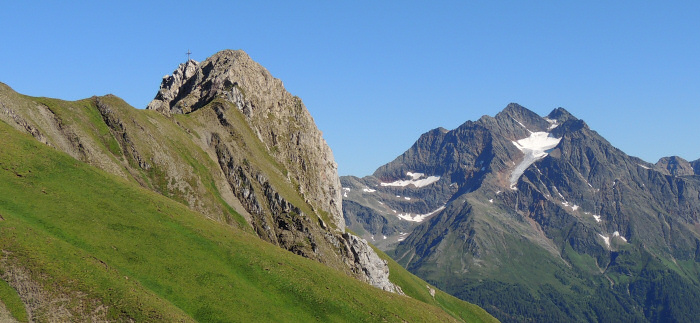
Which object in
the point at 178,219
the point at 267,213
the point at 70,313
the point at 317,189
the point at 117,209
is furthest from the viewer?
the point at 317,189

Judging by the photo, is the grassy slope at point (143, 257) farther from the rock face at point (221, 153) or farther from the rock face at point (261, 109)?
the rock face at point (261, 109)

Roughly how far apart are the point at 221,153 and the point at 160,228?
54386 mm

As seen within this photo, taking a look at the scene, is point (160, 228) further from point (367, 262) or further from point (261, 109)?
point (261, 109)

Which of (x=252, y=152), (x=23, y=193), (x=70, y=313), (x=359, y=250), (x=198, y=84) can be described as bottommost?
(x=70, y=313)

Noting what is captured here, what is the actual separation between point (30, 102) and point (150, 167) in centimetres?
2592

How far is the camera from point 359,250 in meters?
160

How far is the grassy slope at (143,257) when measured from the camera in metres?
74.8

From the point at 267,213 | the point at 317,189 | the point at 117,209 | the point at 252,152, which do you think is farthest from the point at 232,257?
the point at 317,189

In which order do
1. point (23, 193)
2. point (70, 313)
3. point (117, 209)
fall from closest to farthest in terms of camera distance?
point (70, 313), point (23, 193), point (117, 209)

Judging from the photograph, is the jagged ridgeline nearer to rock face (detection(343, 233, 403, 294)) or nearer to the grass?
the grass

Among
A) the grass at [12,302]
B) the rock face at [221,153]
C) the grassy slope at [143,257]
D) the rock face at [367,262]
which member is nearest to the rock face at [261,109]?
the rock face at [221,153]

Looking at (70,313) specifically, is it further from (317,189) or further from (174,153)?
(317,189)

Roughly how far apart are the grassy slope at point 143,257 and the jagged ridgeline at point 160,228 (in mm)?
243

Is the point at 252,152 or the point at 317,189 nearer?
the point at 252,152
